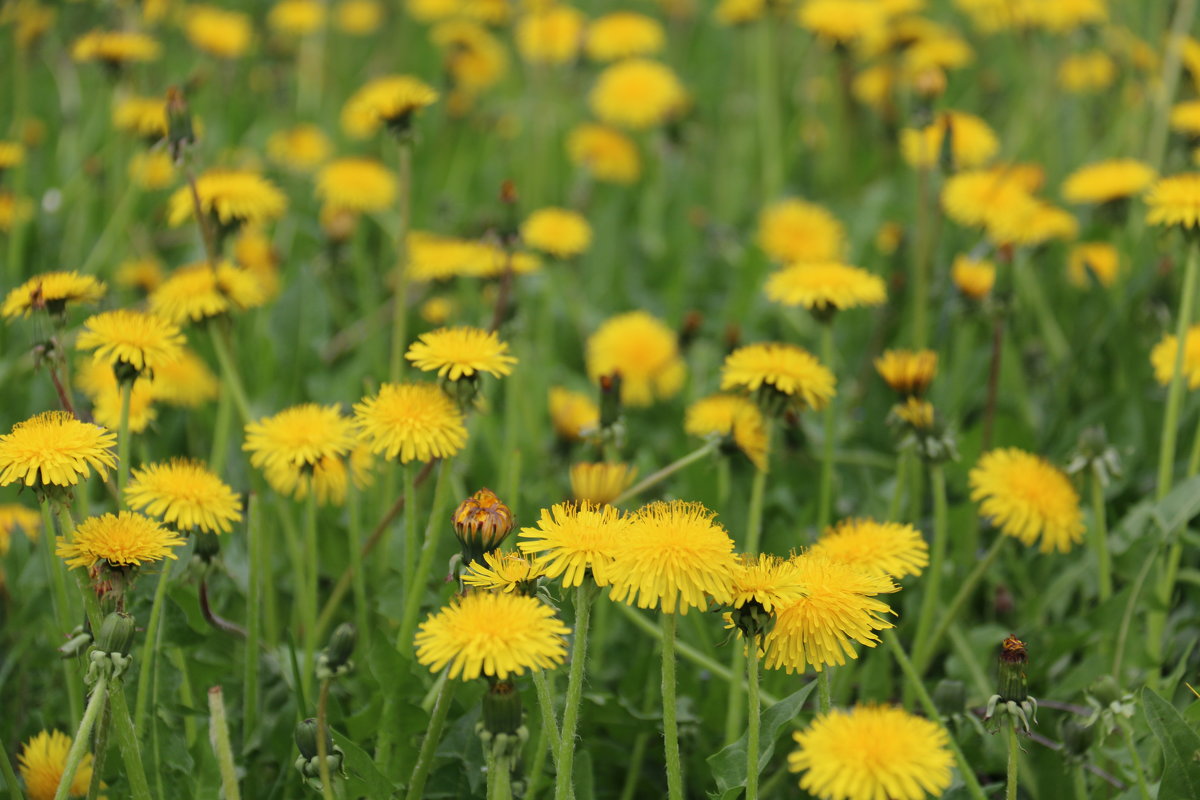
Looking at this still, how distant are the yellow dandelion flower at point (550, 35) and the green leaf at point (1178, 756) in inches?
104

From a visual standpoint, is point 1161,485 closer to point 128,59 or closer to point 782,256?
point 782,256

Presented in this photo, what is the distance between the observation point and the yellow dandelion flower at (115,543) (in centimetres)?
127

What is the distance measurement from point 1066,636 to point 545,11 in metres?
2.53

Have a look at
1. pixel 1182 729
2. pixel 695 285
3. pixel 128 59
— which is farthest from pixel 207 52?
pixel 1182 729

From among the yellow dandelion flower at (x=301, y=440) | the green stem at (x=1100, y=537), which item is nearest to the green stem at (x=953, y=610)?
the green stem at (x=1100, y=537)

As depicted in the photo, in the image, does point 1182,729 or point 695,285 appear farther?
point 695,285

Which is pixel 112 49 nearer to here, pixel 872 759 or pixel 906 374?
pixel 906 374

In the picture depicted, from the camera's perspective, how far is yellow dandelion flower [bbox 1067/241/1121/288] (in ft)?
8.86

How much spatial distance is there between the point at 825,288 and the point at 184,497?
0.98 meters

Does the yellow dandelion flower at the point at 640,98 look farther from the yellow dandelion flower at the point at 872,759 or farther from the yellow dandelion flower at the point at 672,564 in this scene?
the yellow dandelion flower at the point at 872,759

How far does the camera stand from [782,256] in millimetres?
2781

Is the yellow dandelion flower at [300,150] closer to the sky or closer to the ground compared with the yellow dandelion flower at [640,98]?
closer to the ground

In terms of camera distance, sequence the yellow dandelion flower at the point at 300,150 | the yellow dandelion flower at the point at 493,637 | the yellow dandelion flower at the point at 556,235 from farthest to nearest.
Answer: the yellow dandelion flower at the point at 300,150 → the yellow dandelion flower at the point at 556,235 → the yellow dandelion flower at the point at 493,637

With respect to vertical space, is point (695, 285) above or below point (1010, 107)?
below
